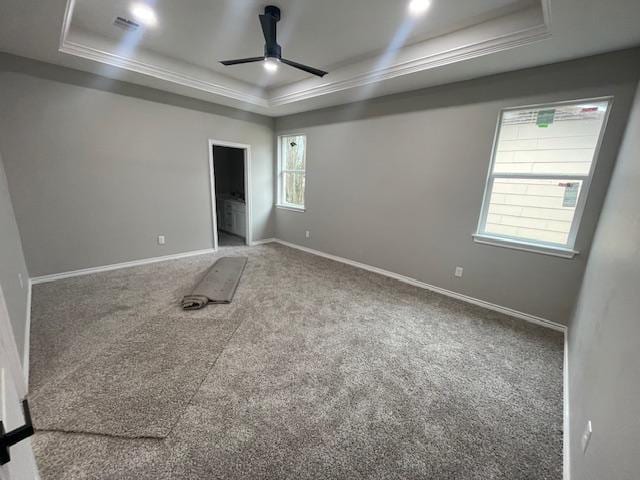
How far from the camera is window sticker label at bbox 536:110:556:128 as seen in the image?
8.45 feet

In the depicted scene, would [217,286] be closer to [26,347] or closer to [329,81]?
[26,347]

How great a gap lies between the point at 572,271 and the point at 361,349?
2.24 m

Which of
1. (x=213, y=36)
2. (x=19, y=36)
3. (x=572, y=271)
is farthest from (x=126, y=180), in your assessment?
(x=572, y=271)

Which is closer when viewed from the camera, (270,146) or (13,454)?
(13,454)

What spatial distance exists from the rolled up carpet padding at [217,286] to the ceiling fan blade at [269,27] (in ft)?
8.75

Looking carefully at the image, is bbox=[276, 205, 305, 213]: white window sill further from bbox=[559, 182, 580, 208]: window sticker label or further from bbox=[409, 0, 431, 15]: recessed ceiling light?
bbox=[559, 182, 580, 208]: window sticker label

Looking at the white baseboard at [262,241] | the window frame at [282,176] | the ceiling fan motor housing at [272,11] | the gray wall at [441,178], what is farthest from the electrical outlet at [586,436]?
the white baseboard at [262,241]

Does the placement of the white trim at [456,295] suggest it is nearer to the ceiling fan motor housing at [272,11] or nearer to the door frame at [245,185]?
the door frame at [245,185]

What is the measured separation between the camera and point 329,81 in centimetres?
362

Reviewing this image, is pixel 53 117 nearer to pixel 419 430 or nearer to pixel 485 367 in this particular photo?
pixel 419 430

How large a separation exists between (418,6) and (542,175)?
2.00 m

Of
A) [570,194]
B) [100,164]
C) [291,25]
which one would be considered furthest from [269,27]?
[570,194]

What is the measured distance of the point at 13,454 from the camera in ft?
2.01

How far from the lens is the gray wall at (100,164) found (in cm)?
302
